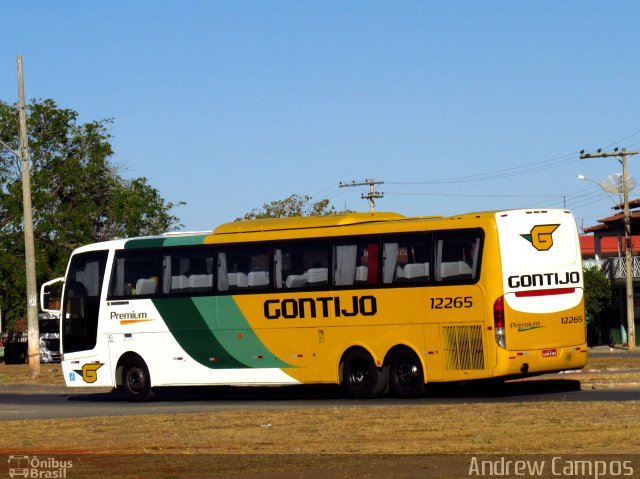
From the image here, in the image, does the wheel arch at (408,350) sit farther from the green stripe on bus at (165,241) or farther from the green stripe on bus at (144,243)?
the green stripe on bus at (144,243)

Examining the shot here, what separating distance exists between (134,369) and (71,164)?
26.6 metres

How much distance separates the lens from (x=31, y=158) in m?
53.3

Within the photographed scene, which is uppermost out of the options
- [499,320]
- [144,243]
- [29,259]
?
[29,259]

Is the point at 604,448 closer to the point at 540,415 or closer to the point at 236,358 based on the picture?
the point at 540,415

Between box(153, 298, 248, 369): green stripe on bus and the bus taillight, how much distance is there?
5.74 metres

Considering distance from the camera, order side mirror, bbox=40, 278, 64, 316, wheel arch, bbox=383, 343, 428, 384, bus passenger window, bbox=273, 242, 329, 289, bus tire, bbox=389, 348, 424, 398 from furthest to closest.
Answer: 1. side mirror, bbox=40, 278, 64, 316
2. bus passenger window, bbox=273, 242, 329, 289
3. bus tire, bbox=389, 348, 424, 398
4. wheel arch, bbox=383, 343, 428, 384

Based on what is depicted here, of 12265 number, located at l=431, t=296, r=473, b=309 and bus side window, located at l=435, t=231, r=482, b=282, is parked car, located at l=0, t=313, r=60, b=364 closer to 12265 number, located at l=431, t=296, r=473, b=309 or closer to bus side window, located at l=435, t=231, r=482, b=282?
12265 number, located at l=431, t=296, r=473, b=309

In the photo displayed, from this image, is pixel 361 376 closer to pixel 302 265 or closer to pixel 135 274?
pixel 302 265

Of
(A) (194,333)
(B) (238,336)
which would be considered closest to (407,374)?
(B) (238,336)

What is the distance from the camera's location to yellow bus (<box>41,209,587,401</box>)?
23.3 m

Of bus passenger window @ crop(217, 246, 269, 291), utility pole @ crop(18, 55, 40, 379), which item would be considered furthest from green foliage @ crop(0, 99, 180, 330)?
bus passenger window @ crop(217, 246, 269, 291)

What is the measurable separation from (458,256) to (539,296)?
1648 mm

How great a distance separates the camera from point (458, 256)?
76.8 feet

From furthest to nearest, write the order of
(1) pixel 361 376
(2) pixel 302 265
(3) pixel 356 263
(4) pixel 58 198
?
(4) pixel 58 198 → (2) pixel 302 265 → (1) pixel 361 376 → (3) pixel 356 263
